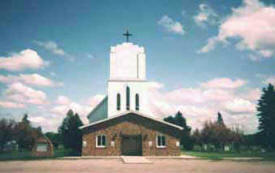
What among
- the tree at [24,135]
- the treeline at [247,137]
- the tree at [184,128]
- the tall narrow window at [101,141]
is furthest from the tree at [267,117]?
the tree at [24,135]

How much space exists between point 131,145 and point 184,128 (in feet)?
113

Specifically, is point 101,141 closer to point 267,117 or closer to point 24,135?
point 24,135

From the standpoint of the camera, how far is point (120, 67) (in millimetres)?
36781

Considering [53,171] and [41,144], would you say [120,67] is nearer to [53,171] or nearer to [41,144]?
[41,144]

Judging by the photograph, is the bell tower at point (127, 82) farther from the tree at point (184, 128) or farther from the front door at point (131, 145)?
the tree at point (184, 128)

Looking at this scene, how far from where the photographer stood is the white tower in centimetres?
3594

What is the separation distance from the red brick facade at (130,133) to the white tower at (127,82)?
517 cm

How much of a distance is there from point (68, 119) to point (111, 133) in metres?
15.9

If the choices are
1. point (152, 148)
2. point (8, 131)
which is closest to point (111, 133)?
point (152, 148)

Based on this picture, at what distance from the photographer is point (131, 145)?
99.8 ft

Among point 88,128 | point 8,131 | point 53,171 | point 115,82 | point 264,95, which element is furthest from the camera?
point 264,95

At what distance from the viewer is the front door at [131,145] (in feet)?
99.2

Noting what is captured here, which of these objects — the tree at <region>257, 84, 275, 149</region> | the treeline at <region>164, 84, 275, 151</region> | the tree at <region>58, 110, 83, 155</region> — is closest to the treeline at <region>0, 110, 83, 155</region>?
the tree at <region>58, 110, 83, 155</region>

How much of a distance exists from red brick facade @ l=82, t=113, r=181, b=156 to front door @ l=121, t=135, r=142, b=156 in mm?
457
